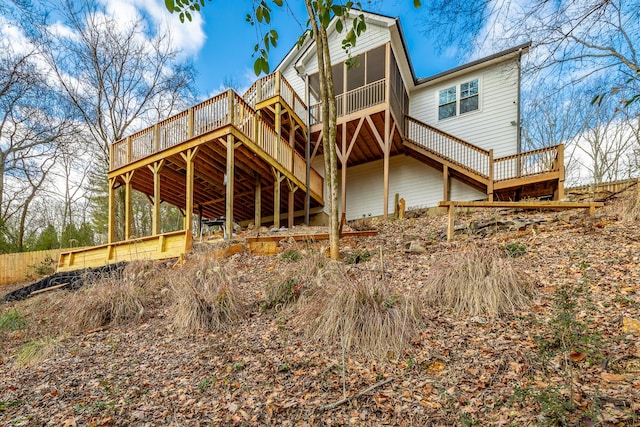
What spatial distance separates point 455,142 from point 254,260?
793 cm

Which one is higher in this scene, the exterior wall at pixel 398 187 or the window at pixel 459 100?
the window at pixel 459 100

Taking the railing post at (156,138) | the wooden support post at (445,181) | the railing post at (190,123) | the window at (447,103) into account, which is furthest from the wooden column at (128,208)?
the window at (447,103)

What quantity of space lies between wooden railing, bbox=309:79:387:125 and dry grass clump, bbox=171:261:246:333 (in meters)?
7.81

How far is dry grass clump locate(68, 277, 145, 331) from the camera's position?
410 cm

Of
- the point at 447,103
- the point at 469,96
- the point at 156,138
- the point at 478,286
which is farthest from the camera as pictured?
the point at 447,103

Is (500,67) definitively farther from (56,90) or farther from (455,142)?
(56,90)

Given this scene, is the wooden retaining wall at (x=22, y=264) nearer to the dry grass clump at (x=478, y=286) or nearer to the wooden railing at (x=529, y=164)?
the dry grass clump at (x=478, y=286)

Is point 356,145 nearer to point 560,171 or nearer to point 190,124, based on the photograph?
point 190,124

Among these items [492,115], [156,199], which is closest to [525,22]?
[492,115]

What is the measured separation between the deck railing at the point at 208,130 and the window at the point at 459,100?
6.03m

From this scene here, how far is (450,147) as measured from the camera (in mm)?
10305

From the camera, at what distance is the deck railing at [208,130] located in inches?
313

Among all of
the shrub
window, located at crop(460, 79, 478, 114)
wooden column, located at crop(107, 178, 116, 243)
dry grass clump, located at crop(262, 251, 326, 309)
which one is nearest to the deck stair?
window, located at crop(460, 79, 478, 114)

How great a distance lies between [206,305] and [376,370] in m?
2.24
